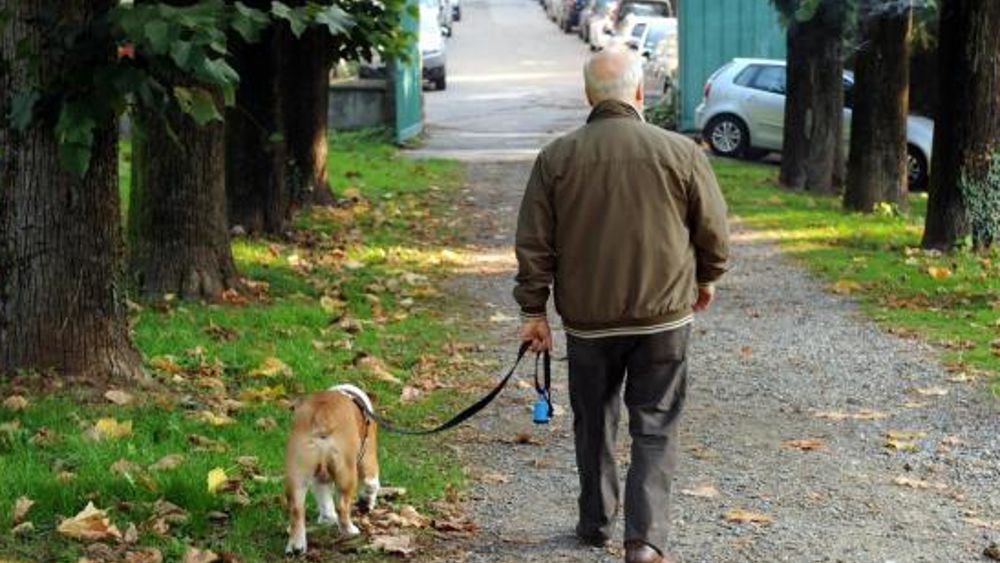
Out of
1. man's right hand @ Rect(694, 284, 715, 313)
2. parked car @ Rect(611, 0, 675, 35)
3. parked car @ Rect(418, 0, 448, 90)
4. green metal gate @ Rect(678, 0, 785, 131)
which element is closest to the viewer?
man's right hand @ Rect(694, 284, 715, 313)

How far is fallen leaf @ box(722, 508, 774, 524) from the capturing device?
265 inches

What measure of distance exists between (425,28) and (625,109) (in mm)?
34233

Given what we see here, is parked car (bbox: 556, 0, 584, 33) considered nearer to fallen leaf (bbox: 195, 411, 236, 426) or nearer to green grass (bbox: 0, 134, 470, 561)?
green grass (bbox: 0, 134, 470, 561)

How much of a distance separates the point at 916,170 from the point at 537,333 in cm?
1961

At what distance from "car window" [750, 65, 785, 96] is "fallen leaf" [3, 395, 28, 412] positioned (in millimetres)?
20083

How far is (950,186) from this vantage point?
14.7 m

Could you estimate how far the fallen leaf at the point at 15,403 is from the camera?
768cm

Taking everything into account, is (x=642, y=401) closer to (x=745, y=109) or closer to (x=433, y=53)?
(x=745, y=109)

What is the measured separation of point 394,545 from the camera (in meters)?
6.14

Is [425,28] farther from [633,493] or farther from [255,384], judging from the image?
[633,493]

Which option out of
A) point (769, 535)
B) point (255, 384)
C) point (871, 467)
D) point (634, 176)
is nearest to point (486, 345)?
point (255, 384)

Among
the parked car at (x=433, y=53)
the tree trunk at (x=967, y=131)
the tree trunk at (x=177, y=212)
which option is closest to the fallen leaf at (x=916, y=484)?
the tree trunk at (x=177, y=212)

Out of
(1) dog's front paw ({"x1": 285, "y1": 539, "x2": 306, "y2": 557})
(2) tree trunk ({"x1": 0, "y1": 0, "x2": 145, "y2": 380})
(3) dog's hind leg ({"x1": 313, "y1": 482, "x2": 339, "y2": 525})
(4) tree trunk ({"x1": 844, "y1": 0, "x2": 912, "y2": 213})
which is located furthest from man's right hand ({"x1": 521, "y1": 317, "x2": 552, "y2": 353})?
(4) tree trunk ({"x1": 844, "y1": 0, "x2": 912, "y2": 213})

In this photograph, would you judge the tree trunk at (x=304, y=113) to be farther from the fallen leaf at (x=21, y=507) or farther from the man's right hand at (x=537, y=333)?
the man's right hand at (x=537, y=333)
